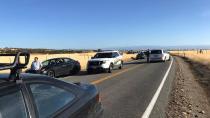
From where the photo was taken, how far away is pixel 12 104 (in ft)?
12.8

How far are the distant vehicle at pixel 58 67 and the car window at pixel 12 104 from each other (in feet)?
61.9

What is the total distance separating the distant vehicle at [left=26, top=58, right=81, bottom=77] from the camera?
23.9 m

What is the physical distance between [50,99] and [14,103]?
2.70 ft

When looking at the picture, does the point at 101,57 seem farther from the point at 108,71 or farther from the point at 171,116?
the point at 171,116

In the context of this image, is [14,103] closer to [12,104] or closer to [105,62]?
[12,104]

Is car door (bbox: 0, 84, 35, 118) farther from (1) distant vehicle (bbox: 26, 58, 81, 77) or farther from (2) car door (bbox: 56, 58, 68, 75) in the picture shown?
(2) car door (bbox: 56, 58, 68, 75)

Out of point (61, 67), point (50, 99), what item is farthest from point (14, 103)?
point (61, 67)

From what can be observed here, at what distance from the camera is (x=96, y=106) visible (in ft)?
18.7

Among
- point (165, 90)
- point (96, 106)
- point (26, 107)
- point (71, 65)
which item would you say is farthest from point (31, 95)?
point (71, 65)

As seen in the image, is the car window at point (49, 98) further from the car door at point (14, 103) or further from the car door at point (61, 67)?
the car door at point (61, 67)

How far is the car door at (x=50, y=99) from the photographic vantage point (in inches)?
170

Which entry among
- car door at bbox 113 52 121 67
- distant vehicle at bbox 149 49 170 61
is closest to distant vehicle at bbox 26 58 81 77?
car door at bbox 113 52 121 67

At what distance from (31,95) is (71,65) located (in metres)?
22.8

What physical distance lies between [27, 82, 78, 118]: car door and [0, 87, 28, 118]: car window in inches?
8.3
